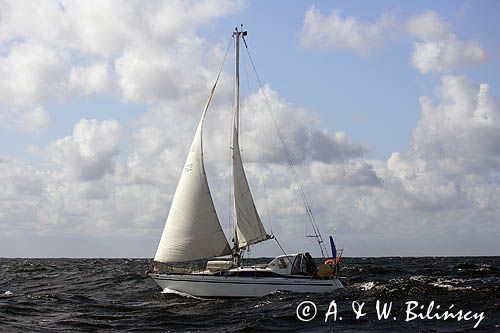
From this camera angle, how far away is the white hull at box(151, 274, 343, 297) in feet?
119

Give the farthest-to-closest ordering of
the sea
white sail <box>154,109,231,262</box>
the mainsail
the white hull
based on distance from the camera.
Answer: the mainsail → white sail <box>154,109,231,262</box> → the white hull → the sea

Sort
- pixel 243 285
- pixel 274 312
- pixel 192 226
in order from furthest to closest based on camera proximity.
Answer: pixel 192 226
pixel 243 285
pixel 274 312

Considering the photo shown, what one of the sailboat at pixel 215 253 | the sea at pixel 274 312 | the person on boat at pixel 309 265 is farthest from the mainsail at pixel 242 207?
the sea at pixel 274 312

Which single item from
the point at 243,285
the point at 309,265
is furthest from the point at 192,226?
the point at 309,265

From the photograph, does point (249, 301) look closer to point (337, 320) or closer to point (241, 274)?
point (241, 274)

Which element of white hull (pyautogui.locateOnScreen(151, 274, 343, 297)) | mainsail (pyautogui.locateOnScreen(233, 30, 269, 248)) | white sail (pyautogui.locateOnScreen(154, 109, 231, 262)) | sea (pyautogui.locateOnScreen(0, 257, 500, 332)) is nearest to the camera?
sea (pyautogui.locateOnScreen(0, 257, 500, 332))

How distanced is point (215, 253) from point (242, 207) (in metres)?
3.15

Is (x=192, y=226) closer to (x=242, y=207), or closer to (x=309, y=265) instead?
(x=242, y=207)

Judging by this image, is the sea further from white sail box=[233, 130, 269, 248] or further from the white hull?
white sail box=[233, 130, 269, 248]

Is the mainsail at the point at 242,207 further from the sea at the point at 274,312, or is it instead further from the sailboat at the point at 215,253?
the sea at the point at 274,312

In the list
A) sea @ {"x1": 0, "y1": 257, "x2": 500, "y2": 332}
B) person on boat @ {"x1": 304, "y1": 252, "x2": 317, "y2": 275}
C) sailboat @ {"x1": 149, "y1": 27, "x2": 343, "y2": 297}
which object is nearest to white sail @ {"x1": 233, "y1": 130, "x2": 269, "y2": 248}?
sailboat @ {"x1": 149, "y1": 27, "x2": 343, "y2": 297}

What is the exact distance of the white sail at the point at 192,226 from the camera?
37.0m

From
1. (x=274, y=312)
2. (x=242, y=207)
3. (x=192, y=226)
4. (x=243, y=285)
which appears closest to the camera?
(x=274, y=312)

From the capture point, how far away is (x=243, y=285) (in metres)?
36.1
